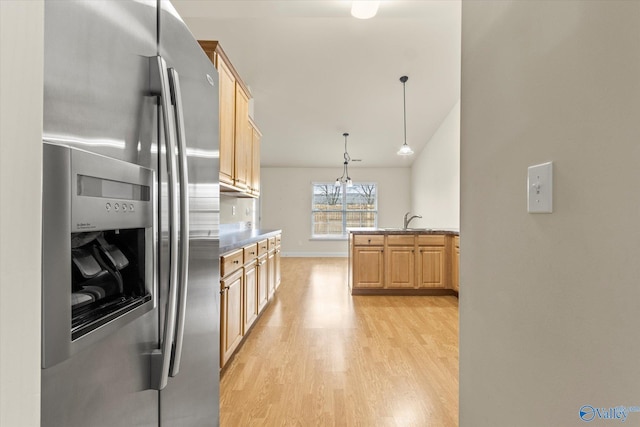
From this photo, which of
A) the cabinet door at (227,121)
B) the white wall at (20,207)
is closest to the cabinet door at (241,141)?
the cabinet door at (227,121)

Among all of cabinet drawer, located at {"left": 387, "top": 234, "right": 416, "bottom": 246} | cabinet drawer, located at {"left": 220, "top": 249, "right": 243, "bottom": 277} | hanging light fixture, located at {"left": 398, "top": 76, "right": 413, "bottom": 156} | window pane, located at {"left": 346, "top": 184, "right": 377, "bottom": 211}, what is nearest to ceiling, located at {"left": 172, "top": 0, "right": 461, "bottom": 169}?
hanging light fixture, located at {"left": 398, "top": 76, "right": 413, "bottom": 156}

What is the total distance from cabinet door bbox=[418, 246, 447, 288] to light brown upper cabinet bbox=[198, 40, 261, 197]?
2455mm

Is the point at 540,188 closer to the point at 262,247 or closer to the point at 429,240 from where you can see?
the point at 262,247

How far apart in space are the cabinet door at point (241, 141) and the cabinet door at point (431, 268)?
2.59m

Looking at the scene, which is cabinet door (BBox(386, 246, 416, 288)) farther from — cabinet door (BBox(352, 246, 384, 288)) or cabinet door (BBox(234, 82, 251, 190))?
cabinet door (BBox(234, 82, 251, 190))

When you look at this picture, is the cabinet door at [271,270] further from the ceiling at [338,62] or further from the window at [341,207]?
the window at [341,207]

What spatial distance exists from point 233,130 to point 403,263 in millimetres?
2852

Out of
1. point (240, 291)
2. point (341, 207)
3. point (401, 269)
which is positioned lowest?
point (401, 269)

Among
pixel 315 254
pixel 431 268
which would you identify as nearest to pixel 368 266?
pixel 431 268

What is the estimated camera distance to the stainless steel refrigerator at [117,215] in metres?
0.57

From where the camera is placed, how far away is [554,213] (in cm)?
79

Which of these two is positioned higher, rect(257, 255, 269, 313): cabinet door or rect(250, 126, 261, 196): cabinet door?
rect(250, 126, 261, 196): cabinet door

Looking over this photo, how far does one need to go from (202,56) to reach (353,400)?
1902mm

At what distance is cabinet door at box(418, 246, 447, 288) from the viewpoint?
4.60 m
